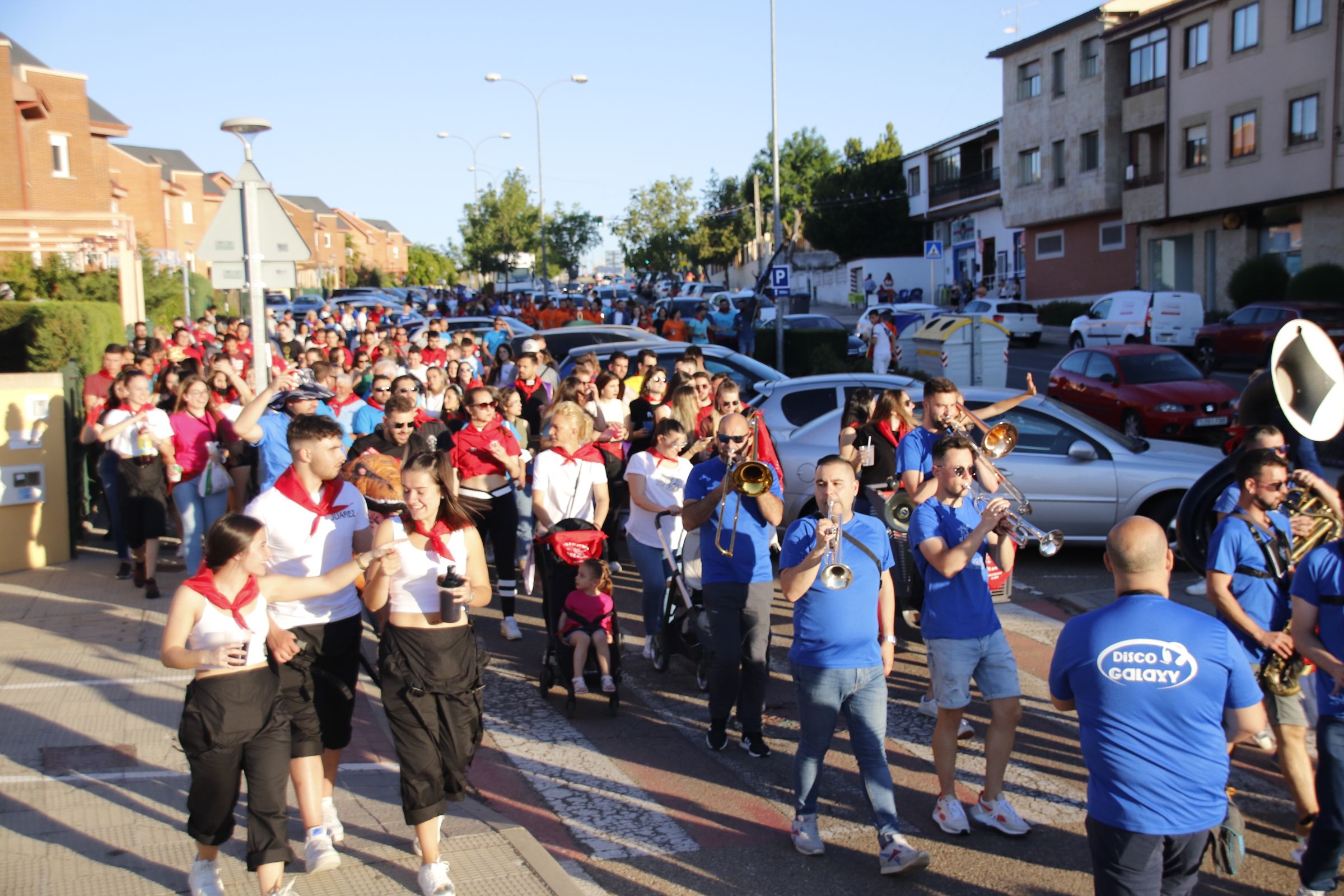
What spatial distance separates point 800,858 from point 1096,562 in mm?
6369

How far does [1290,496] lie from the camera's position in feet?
17.6

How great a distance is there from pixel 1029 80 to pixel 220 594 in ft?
159

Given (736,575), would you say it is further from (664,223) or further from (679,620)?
(664,223)

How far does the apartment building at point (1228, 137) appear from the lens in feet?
104

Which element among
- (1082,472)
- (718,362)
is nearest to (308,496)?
(1082,472)

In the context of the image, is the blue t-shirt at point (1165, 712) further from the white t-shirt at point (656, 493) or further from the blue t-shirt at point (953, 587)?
the white t-shirt at point (656, 493)

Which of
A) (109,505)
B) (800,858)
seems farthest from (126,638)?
(800,858)

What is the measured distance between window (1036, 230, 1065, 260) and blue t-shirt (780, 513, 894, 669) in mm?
45322

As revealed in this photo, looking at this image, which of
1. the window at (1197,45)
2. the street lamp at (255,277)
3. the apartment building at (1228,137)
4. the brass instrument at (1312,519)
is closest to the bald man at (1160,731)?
the brass instrument at (1312,519)

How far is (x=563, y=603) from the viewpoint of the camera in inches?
278

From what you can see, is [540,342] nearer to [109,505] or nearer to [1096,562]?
[109,505]

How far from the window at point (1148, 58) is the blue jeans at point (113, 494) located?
125ft

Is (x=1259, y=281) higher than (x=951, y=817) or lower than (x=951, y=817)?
higher

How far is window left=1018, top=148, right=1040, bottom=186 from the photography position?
A: 1843 inches
